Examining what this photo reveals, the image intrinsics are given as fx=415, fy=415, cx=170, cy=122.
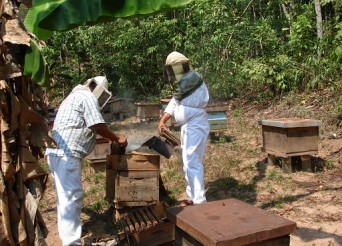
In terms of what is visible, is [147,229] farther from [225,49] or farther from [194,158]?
[225,49]

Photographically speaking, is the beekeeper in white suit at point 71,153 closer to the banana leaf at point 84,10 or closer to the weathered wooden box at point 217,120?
the banana leaf at point 84,10

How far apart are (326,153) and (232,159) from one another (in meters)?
1.52

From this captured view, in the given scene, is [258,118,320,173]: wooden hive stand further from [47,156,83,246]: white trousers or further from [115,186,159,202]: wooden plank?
[47,156,83,246]: white trousers

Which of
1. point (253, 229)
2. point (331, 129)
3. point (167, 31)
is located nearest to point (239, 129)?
point (331, 129)

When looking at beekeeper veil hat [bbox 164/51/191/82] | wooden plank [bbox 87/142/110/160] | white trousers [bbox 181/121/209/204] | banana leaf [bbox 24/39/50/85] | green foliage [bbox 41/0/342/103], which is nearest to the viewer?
banana leaf [bbox 24/39/50/85]

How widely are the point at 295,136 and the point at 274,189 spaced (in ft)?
2.81

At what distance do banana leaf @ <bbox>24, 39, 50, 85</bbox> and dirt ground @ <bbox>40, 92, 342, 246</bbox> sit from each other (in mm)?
2344

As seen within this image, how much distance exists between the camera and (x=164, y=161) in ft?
23.6

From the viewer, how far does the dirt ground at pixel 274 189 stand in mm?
4559

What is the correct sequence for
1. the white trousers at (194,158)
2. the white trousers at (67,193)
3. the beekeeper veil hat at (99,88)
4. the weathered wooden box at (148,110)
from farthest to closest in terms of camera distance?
the weathered wooden box at (148,110) < the white trousers at (194,158) < the beekeeper veil hat at (99,88) < the white trousers at (67,193)

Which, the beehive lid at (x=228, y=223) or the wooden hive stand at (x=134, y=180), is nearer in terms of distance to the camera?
the beehive lid at (x=228, y=223)

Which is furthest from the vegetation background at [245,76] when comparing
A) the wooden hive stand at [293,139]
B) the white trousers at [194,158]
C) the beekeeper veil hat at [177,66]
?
the beekeeper veil hat at [177,66]

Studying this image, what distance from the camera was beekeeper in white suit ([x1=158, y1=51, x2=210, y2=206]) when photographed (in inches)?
189

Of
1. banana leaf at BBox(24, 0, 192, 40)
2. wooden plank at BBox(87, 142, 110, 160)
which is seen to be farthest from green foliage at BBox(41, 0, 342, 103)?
banana leaf at BBox(24, 0, 192, 40)
